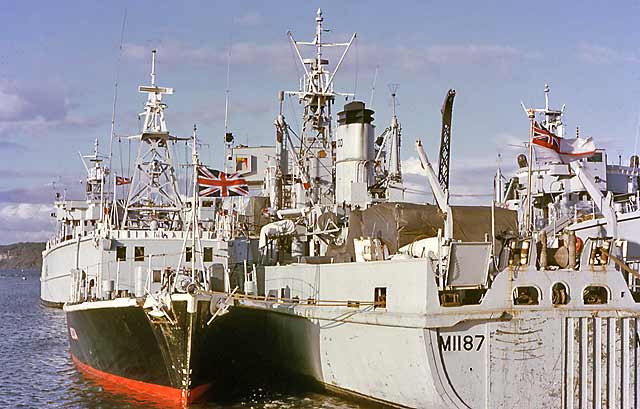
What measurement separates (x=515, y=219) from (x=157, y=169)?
46.0 feet

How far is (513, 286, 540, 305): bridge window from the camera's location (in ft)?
57.3

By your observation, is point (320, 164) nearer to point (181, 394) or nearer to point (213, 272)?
point (213, 272)

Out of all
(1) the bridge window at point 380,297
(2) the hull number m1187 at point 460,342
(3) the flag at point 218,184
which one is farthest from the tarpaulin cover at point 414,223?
(3) the flag at point 218,184

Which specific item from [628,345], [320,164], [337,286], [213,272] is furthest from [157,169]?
[628,345]

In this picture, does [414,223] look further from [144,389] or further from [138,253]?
[138,253]

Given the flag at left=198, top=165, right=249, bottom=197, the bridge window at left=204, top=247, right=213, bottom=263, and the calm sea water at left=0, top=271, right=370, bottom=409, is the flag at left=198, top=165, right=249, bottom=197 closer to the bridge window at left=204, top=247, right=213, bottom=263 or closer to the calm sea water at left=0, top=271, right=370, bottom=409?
the bridge window at left=204, top=247, right=213, bottom=263

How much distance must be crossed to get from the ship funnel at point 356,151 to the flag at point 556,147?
31.6 ft

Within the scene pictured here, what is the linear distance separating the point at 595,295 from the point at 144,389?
1183cm

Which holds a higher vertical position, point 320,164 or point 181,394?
point 320,164

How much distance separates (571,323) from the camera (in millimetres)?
17188

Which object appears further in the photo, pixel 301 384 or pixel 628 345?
pixel 301 384

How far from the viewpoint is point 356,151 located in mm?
29594

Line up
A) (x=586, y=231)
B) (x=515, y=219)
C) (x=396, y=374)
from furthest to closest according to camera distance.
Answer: (x=586, y=231) < (x=515, y=219) < (x=396, y=374)

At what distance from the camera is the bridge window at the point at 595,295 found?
17.8 metres
